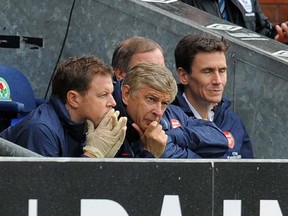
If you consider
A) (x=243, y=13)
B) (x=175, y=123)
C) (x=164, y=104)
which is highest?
(x=243, y=13)

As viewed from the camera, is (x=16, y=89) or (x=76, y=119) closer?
(x=76, y=119)

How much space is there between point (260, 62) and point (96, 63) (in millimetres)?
2056

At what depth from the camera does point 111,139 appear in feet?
19.4

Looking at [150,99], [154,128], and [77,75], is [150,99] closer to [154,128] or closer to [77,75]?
[154,128]

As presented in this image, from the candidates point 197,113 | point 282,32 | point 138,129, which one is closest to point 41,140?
point 138,129

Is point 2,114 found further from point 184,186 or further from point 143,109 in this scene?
point 184,186

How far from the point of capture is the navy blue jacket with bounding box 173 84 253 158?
6.97 metres

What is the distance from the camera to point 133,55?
6773 mm

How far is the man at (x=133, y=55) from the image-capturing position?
22.2 feet

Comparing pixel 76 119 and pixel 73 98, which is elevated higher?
pixel 73 98

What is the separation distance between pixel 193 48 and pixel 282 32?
187 cm

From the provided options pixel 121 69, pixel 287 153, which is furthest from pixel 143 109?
pixel 287 153

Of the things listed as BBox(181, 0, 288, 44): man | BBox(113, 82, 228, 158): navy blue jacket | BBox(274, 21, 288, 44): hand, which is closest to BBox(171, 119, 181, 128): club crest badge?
BBox(113, 82, 228, 158): navy blue jacket

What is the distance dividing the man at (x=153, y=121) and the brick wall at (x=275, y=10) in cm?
415
